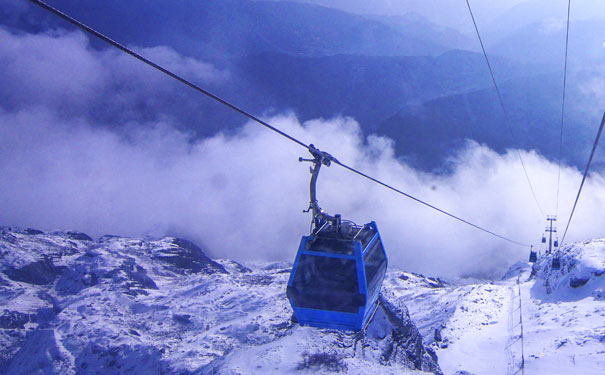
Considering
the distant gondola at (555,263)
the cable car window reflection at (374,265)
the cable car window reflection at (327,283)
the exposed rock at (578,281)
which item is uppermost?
the distant gondola at (555,263)

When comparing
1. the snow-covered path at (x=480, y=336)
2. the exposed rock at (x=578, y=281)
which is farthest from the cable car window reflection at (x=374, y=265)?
the exposed rock at (x=578, y=281)

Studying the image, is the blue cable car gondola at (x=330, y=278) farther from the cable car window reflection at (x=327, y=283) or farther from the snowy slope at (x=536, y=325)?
the snowy slope at (x=536, y=325)

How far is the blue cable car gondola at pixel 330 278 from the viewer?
945 cm

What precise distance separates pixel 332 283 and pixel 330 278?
14cm

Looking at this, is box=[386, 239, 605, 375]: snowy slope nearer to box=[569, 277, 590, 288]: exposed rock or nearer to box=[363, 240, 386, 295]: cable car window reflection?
box=[569, 277, 590, 288]: exposed rock

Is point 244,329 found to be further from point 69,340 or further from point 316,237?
point 316,237

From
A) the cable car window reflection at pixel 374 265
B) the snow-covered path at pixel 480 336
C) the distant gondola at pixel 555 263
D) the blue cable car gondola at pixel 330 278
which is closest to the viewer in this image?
the blue cable car gondola at pixel 330 278

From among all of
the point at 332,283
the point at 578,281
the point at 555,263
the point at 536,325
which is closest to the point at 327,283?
the point at 332,283

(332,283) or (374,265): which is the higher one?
(374,265)

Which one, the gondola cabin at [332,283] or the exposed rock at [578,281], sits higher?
the exposed rock at [578,281]

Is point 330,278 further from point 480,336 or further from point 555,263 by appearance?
point 555,263

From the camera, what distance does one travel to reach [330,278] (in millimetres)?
9750

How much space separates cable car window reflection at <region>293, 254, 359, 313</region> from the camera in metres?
9.52

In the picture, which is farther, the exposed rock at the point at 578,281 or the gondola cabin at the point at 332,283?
the exposed rock at the point at 578,281
